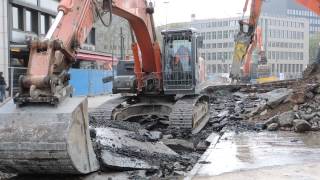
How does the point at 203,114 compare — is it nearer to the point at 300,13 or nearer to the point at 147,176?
the point at 147,176

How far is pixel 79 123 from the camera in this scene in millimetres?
8148

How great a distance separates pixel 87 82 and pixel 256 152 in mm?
27406

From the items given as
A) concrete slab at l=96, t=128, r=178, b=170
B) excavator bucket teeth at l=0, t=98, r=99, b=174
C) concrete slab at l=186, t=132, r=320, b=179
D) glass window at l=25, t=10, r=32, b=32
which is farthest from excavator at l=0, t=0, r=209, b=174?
glass window at l=25, t=10, r=32, b=32

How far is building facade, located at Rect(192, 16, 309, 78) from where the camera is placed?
99.6 metres

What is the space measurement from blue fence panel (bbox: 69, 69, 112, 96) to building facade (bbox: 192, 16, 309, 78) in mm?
58494

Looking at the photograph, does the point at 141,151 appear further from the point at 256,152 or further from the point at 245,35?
the point at 245,35

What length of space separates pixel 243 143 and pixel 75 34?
4.97m

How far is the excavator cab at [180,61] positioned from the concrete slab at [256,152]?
2.35 m

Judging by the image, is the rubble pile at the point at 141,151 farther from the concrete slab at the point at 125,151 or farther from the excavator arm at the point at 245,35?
the excavator arm at the point at 245,35

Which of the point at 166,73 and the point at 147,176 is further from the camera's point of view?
the point at 166,73

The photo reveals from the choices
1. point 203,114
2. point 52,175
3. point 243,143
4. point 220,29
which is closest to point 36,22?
point 203,114

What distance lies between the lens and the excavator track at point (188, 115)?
14.1 metres

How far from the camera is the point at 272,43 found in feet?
351

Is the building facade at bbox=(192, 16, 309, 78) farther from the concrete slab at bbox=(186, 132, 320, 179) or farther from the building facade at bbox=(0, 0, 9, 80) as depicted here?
the concrete slab at bbox=(186, 132, 320, 179)
